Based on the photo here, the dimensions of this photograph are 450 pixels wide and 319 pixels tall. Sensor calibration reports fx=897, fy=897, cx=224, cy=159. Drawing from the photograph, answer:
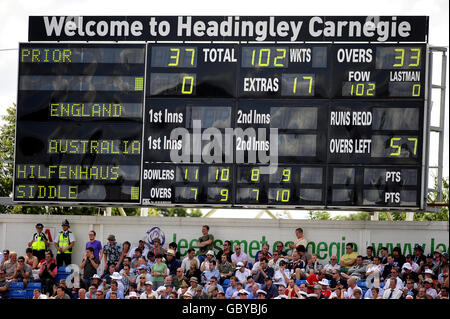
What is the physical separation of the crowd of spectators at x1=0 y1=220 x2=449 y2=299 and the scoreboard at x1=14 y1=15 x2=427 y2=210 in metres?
1.34

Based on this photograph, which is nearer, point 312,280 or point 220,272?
point 312,280

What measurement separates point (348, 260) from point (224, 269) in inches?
113

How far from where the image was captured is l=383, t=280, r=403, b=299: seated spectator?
18.9 metres

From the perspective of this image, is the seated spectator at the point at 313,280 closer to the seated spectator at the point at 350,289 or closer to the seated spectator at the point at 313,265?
the seated spectator at the point at 313,265

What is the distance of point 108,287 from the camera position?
66.7 ft

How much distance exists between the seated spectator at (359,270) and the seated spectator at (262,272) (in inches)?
63.8

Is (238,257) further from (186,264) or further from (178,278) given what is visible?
(178,278)

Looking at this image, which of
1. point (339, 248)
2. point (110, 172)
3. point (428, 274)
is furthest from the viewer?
point (339, 248)

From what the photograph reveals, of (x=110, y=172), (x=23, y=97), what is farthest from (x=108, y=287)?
(x=23, y=97)

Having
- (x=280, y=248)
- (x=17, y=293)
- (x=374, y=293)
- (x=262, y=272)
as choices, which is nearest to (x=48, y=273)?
(x=17, y=293)

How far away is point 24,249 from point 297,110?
7.94m

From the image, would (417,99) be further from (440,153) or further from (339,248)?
(339,248)

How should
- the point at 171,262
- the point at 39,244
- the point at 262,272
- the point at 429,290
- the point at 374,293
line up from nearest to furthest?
the point at 429,290, the point at 374,293, the point at 262,272, the point at 171,262, the point at 39,244

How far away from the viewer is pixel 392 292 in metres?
19.0
